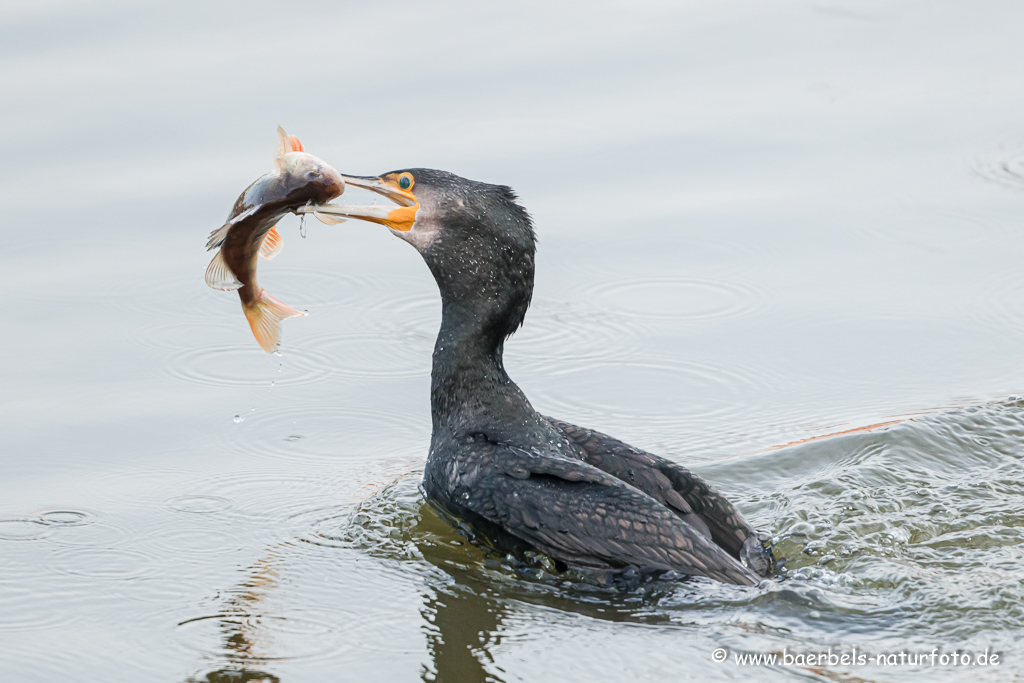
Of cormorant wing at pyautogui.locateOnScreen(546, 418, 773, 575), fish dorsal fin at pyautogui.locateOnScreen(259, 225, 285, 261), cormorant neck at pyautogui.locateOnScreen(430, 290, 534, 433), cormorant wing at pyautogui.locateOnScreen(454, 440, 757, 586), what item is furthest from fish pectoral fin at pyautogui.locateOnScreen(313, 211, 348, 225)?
cormorant wing at pyautogui.locateOnScreen(546, 418, 773, 575)

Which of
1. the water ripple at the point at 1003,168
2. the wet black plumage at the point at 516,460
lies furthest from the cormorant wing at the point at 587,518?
the water ripple at the point at 1003,168

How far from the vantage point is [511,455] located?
19.0ft

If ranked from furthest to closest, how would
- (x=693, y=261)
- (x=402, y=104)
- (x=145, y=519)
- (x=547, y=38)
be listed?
(x=547, y=38) → (x=402, y=104) → (x=693, y=261) → (x=145, y=519)

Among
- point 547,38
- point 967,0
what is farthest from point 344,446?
point 967,0

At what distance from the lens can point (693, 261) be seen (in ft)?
27.9

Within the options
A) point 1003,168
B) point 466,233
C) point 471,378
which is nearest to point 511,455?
point 471,378

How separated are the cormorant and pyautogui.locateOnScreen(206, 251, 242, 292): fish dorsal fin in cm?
41

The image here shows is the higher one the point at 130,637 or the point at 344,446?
the point at 344,446

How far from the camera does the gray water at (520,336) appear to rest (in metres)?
5.23

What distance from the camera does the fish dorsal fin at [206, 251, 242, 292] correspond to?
5719 mm

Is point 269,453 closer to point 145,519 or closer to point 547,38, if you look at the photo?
point 145,519

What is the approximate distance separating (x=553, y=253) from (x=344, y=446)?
2258 mm

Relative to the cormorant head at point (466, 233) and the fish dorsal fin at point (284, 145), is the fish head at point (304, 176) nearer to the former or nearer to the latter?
the fish dorsal fin at point (284, 145)

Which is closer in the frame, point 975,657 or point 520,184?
point 975,657
